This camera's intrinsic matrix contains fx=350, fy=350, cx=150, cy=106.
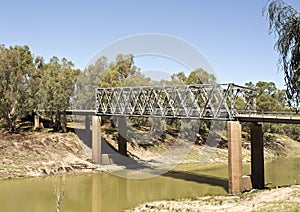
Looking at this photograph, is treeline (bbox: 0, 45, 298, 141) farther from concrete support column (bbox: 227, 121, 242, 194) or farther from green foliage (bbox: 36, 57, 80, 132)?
concrete support column (bbox: 227, 121, 242, 194)

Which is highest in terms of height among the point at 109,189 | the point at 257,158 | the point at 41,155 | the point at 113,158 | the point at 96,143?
the point at 96,143

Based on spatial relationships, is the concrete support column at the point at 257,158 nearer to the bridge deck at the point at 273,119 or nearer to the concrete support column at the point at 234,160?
the bridge deck at the point at 273,119

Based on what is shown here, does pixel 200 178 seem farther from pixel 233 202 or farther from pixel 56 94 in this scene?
pixel 56 94

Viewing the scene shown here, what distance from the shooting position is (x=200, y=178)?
1328 inches

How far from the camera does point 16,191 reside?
27.5 meters

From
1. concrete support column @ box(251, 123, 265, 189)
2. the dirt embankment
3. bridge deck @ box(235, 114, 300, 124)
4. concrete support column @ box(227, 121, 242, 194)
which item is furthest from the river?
bridge deck @ box(235, 114, 300, 124)

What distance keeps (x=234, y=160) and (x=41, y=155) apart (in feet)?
71.5

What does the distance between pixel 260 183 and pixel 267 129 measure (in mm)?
34275

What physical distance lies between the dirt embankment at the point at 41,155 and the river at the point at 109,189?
1993 mm

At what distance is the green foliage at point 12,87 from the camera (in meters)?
44.2

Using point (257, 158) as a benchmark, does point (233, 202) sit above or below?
below

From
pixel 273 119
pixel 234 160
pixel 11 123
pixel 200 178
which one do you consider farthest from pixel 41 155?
pixel 273 119

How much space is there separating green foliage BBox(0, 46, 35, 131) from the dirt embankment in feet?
9.61

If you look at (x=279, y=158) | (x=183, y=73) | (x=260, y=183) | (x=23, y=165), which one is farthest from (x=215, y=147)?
(x=23, y=165)
